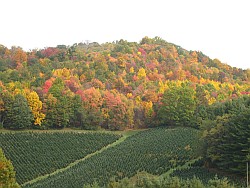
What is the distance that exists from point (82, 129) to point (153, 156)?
18027mm

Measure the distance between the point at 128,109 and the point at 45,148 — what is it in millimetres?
17874

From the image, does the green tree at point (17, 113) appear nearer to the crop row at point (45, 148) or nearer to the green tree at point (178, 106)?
the crop row at point (45, 148)

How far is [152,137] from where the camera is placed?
165 feet

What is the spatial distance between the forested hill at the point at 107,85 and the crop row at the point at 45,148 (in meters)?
5.10

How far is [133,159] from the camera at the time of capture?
40.1 meters

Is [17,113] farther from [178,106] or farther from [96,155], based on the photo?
[178,106]

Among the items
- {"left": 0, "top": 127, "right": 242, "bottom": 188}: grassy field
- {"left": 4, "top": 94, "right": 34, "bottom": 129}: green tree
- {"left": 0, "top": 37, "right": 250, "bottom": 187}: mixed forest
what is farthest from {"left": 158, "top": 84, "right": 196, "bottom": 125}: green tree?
{"left": 4, "top": 94, "right": 34, "bottom": 129}: green tree

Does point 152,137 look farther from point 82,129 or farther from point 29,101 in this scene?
point 29,101

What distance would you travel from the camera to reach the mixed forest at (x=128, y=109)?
35344 millimetres

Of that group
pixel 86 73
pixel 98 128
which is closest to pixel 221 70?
pixel 86 73

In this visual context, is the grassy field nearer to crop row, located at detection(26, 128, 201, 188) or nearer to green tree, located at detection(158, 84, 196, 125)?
crop row, located at detection(26, 128, 201, 188)

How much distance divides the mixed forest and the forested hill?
149 millimetres

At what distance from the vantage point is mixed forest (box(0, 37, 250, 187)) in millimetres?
35344

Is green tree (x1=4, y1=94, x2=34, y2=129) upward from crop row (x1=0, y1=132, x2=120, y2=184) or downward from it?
upward
